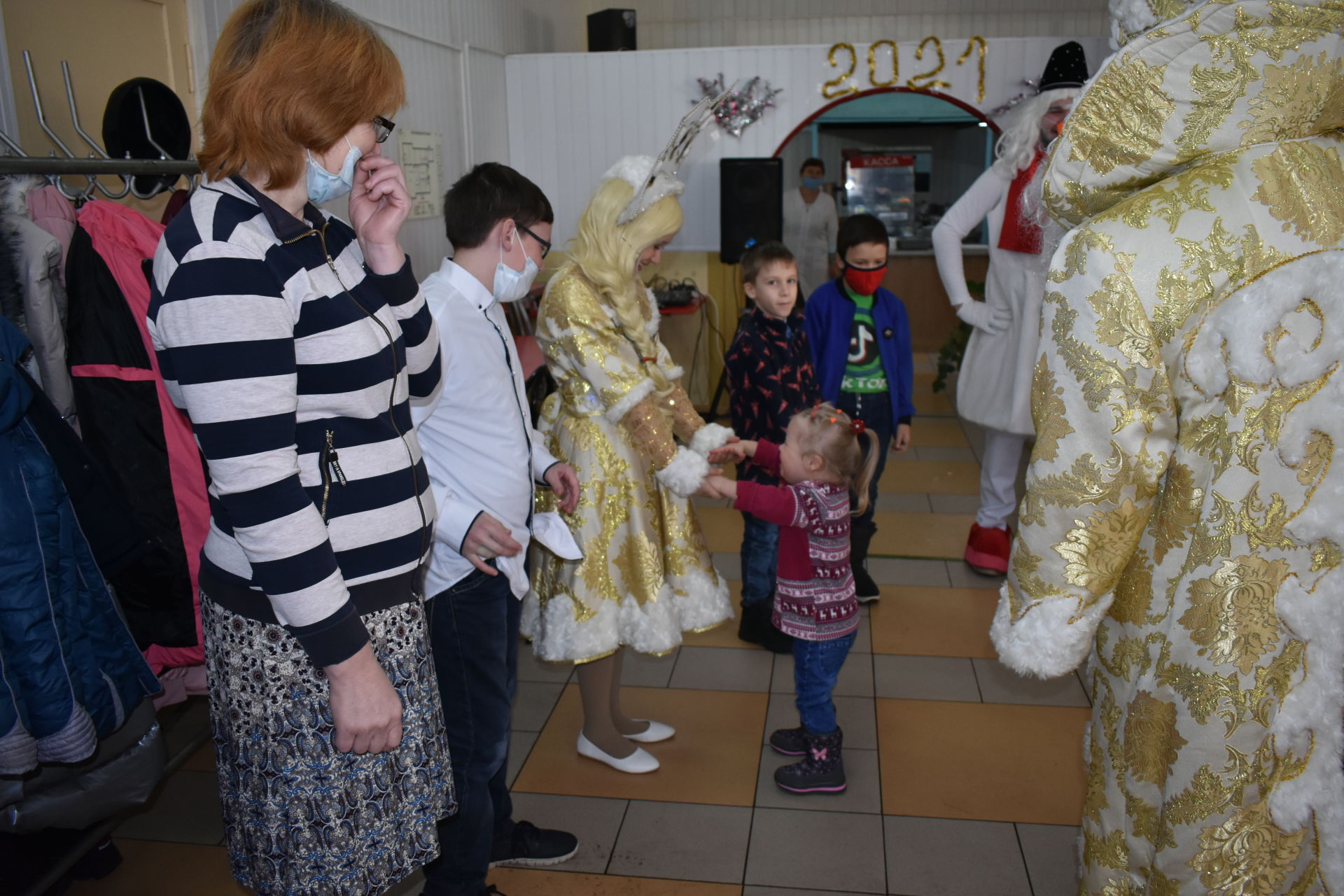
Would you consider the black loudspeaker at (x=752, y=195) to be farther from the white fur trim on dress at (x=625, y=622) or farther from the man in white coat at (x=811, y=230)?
the white fur trim on dress at (x=625, y=622)

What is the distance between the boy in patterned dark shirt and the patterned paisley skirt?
171 cm

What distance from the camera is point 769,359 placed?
2854 millimetres

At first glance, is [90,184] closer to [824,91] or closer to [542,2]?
[824,91]

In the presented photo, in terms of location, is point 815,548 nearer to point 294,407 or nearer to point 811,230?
point 294,407

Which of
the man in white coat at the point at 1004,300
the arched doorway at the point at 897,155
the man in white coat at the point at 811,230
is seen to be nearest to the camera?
the man in white coat at the point at 1004,300

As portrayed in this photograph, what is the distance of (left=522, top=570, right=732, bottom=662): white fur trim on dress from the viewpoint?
2205mm

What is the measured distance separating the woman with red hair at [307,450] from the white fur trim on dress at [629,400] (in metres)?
0.76

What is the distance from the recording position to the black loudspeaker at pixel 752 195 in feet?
17.0

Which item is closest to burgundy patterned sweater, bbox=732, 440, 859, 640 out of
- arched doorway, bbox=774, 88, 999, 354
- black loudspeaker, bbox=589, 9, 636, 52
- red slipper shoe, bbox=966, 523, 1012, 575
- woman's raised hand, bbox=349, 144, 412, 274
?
woman's raised hand, bbox=349, 144, 412, 274

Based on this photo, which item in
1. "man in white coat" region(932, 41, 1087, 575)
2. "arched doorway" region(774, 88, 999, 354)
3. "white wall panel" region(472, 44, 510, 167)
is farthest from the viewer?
"arched doorway" region(774, 88, 999, 354)

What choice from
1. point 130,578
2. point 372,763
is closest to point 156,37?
point 130,578

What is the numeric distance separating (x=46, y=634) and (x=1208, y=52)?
197 cm

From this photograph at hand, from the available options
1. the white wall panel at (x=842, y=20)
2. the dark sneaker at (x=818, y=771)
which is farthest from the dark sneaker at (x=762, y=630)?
the white wall panel at (x=842, y=20)

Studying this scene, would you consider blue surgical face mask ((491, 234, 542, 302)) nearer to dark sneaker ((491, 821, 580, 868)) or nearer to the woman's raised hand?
the woman's raised hand
